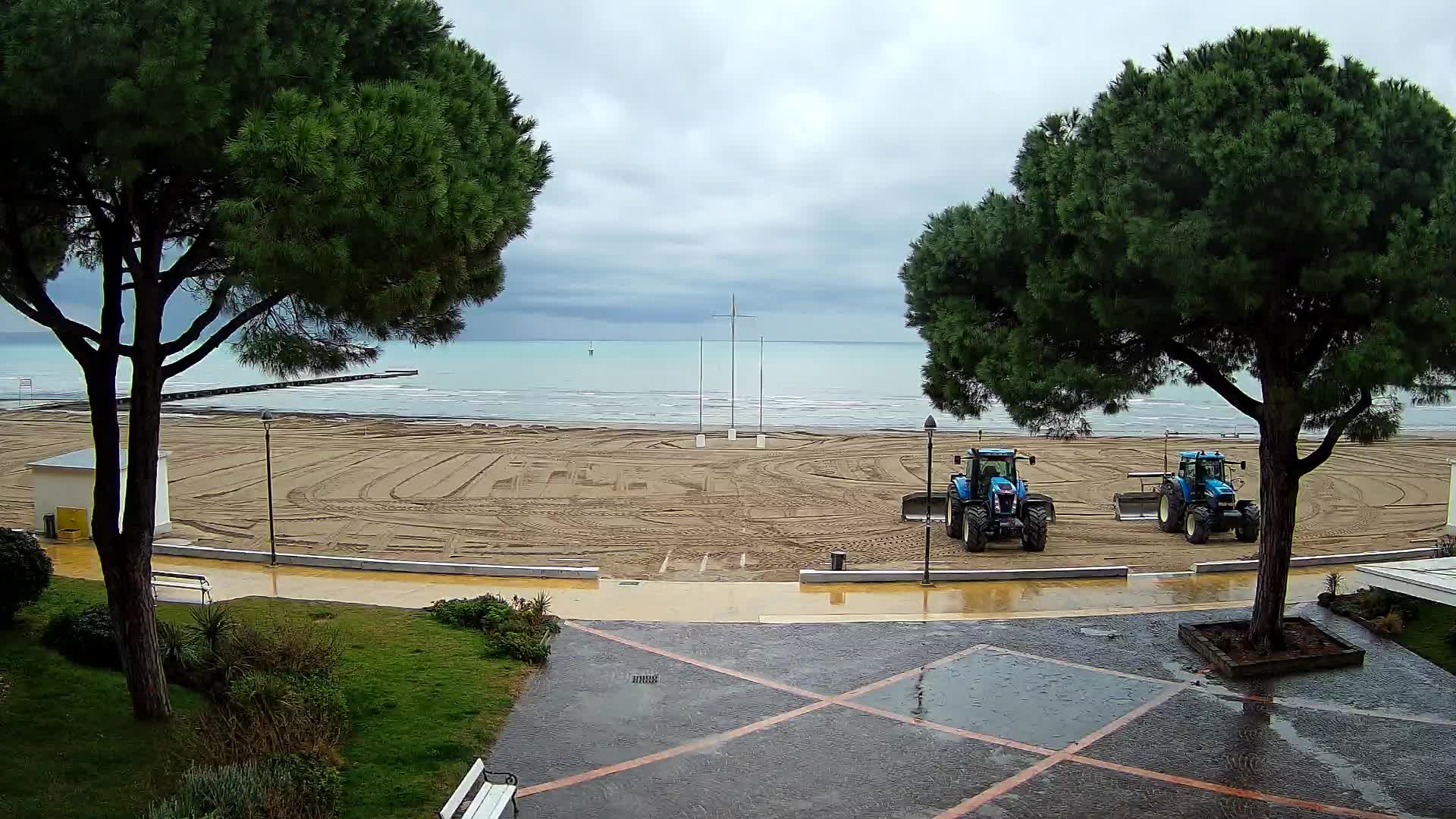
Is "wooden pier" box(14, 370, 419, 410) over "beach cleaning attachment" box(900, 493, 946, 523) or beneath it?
over

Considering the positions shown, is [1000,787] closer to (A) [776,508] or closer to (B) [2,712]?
(B) [2,712]

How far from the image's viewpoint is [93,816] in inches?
251

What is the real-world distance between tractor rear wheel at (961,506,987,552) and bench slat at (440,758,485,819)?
13417mm

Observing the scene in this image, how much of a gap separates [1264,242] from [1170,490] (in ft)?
45.6

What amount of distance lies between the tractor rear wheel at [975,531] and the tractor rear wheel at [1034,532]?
882 millimetres

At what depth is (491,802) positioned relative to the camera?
7.09 metres

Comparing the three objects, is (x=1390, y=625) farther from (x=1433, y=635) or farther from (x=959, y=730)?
(x=959, y=730)

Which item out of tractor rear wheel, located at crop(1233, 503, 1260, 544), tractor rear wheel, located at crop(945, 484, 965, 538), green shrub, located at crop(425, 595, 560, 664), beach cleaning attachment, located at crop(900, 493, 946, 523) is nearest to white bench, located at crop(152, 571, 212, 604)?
green shrub, located at crop(425, 595, 560, 664)

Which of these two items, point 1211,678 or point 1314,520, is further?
point 1314,520

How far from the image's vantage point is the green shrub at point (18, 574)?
9.48 metres

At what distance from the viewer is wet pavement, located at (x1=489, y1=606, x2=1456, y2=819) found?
7816 millimetres

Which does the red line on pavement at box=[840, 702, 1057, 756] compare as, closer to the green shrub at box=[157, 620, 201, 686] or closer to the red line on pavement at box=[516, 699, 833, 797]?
the red line on pavement at box=[516, 699, 833, 797]

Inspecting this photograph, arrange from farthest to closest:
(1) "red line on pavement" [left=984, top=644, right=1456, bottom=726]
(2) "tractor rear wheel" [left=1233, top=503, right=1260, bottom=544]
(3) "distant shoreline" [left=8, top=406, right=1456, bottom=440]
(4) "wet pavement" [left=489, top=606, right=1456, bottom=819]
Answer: (3) "distant shoreline" [left=8, top=406, right=1456, bottom=440]
(2) "tractor rear wheel" [left=1233, top=503, right=1260, bottom=544]
(1) "red line on pavement" [left=984, top=644, right=1456, bottom=726]
(4) "wet pavement" [left=489, top=606, right=1456, bottom=819]

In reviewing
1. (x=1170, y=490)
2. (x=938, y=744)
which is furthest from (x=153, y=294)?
(x=1170, y=490)
